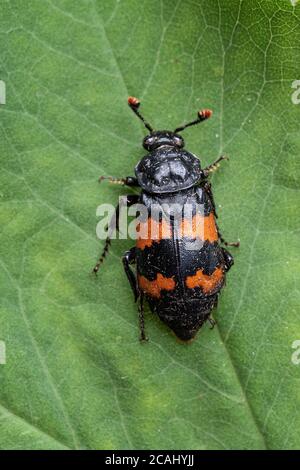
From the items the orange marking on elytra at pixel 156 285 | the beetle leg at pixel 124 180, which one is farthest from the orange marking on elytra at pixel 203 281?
the beetle leg at pixel 124 180

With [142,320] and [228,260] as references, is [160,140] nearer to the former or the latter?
[228,260]

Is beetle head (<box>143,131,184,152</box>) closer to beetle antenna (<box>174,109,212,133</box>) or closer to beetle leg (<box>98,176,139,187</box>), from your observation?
beetle antenna (<box>174,109,212,133</box>)

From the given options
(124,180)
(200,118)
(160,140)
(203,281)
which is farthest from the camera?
(124,180)

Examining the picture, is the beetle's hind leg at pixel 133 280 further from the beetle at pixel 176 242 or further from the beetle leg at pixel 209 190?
the beetle leg at pixel 209 190

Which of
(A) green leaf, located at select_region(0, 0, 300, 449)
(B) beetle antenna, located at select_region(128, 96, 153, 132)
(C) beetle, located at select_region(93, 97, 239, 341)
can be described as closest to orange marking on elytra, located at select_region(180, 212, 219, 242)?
(C) beetle, located at select_region(93, 97, 239, 341)

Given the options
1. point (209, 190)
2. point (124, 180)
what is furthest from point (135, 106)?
point (209, 190)

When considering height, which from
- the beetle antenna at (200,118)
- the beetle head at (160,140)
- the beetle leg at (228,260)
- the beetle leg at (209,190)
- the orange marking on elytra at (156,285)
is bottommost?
the orange marking on elytra at (156,285)

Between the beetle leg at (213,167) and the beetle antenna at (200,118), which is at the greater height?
the beetle antenna at (200,118)
